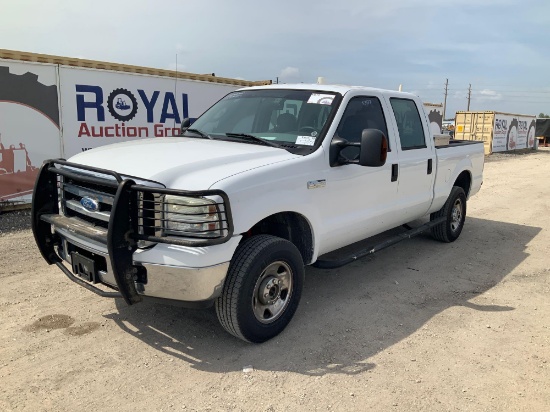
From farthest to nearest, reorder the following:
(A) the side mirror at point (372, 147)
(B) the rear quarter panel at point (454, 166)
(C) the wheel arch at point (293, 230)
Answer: (B) the rear quarter panel at point (454, 166), (C) the wheel arch at point (293, 230), (A) the side mirror at point (372, 147)

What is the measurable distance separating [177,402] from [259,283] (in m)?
0.99

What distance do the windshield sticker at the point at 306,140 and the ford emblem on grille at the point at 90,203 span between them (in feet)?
5.63

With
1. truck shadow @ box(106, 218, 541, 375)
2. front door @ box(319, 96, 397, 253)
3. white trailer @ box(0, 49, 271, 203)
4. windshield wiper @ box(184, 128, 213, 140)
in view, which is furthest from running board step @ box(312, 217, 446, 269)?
white trailer @ box(0, 49, 271, 203)

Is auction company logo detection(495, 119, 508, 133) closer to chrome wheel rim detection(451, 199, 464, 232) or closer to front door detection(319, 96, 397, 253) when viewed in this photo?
chrome wheel rim detection(451, 199, 464, 232)

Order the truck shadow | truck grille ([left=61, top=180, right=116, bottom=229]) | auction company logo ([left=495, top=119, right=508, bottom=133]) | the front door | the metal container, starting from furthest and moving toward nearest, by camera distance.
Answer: auction company logo ([left=495, top=119, right=508, bottom=133])
the metal container
the front door
the truck shadow
truck grille ([left=61, top=180, right=116, bottom=229])

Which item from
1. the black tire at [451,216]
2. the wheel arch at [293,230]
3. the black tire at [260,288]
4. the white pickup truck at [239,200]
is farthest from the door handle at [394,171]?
the black tire at [451,216]

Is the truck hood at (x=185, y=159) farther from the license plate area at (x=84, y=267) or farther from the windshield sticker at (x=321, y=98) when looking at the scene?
the windshield sticker at (x=321, y=98)

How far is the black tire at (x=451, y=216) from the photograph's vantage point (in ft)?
20.8

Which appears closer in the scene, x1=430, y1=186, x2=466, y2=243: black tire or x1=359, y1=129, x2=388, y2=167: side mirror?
x1=359, y1=129, x2=388, y2=167: side mirror

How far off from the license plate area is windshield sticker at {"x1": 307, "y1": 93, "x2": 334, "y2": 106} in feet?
7.82

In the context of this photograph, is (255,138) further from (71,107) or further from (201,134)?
(71,107)

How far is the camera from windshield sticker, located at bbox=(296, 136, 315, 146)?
3920 mm

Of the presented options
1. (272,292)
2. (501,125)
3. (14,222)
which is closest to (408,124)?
(272,292)

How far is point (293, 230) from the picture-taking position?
12.8 ft
